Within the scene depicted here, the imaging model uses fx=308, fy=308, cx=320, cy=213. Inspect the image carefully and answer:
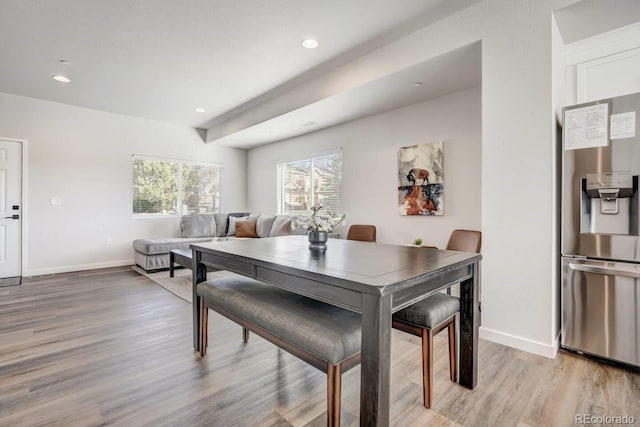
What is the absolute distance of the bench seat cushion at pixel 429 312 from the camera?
60.9 inches

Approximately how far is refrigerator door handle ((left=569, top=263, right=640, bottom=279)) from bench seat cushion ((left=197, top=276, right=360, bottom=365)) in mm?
1732

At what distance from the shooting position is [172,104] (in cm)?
480

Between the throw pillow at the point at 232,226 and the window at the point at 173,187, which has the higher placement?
the window at the point at 173,187

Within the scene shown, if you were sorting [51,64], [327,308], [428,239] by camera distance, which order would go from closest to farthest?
[327,308]
[51,64]
[428,239]

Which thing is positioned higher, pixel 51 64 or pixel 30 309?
pixel 51 64

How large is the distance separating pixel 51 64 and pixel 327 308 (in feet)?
13.8

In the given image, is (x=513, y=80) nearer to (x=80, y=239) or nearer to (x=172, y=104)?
(x=172, y=104)

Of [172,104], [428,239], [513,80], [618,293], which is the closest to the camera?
[618,293]

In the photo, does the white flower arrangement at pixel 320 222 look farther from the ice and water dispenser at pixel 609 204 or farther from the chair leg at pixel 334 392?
the ice and water dispenser at pixel 609 204

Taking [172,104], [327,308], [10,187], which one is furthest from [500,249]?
[10,187]

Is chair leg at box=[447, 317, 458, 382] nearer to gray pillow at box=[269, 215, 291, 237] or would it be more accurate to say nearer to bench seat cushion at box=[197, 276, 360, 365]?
bench seat cushion at box=[197, 276, 360, 365]

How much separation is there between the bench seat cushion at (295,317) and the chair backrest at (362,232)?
8.84 feet

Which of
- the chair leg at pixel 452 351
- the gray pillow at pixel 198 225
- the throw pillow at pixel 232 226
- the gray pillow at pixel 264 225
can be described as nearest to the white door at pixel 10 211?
the gray pillow at pixel 198 225

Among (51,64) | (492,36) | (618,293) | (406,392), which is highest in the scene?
(51,64)
